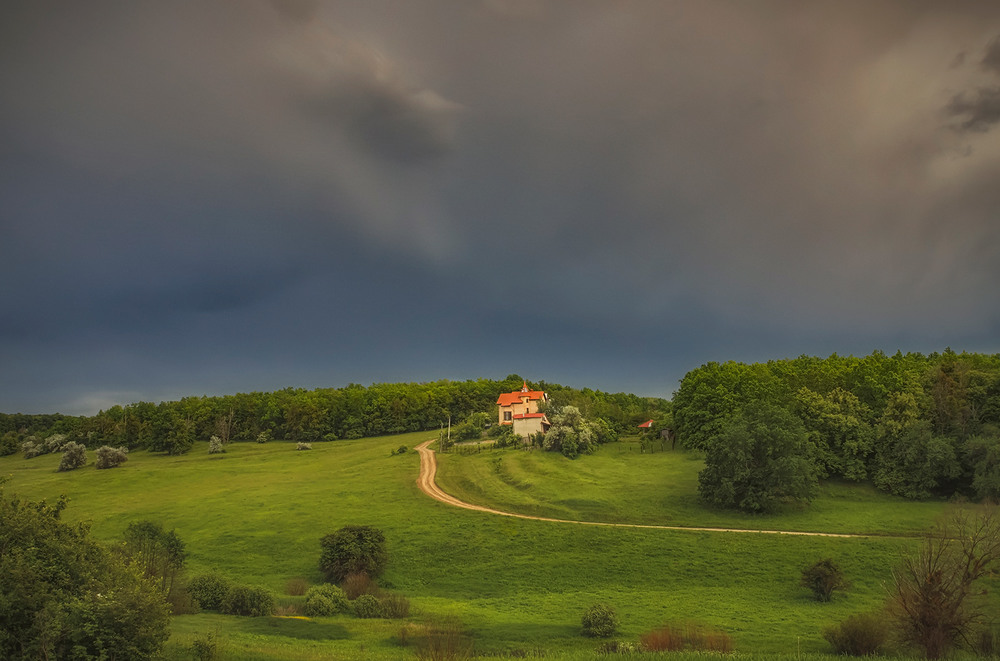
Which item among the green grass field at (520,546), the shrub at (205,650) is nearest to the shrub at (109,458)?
the green grass field at (520,546)

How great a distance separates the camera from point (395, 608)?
30719 mm

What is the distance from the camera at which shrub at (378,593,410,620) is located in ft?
98.8

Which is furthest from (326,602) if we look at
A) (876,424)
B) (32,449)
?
(32,449)

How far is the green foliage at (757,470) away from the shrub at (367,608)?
35.1m

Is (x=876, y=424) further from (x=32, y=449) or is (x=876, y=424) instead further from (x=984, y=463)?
(x=32, y=449)

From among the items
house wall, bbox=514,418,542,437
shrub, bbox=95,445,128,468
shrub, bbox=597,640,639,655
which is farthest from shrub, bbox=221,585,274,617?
shrub, bbox=95,445,128,468

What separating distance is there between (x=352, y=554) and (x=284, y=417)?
101477 mm

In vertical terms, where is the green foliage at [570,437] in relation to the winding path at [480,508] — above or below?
above

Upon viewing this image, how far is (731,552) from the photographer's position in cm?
4128

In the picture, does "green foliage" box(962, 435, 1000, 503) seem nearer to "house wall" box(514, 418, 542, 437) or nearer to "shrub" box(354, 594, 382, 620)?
"shrub" box(354, 594, 382, 620)

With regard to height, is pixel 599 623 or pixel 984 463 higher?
pixel 984 463

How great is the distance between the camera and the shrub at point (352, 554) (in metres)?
40.4

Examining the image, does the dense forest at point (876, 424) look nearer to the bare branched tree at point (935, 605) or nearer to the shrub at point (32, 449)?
the bare branched tree at point (935, 605)

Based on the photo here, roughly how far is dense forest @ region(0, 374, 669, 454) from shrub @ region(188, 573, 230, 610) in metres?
85.3
